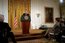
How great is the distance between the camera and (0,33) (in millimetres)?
2375

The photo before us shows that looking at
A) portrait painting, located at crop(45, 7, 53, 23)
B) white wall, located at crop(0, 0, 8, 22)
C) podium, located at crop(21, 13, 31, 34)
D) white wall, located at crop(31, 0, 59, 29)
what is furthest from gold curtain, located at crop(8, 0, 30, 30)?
podium, located at crop(21, 13, 31, 34)

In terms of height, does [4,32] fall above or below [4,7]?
below

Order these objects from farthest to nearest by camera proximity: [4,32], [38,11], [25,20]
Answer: [38,11], [25,20], [4,32]

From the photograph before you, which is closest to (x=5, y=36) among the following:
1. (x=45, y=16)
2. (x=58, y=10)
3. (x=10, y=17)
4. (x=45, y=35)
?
(x=45, y=35)

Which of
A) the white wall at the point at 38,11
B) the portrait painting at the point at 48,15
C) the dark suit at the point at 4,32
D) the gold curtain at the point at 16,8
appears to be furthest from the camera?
the portrait painting at the point at 48,15

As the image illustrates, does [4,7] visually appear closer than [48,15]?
Yes

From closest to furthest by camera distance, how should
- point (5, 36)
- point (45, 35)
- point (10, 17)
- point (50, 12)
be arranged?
point (5, 36) < point (45, 35) < point (10, 17) < point (50, 12)

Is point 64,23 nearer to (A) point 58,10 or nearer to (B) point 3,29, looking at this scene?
(B) point 3,29

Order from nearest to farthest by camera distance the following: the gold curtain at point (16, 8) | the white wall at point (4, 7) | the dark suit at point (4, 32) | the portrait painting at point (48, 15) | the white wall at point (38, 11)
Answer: the dark suit at point (4, 32)
the white wall at point (4, 7)
the gold curtain at point (16, 8)
the white wall at point (38, 11)
the portrait painting at point (48, 15)

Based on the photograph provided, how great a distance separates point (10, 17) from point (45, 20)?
329cm

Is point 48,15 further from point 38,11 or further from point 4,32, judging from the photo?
point 4,32

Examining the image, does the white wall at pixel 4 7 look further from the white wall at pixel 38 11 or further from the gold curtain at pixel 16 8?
the white wall at pixel 38 11

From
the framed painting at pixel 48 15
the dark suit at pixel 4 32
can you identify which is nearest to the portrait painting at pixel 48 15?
the framed painting at pixel 48 15

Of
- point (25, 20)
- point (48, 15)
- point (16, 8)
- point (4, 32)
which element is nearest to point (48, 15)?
point (48, 15)
